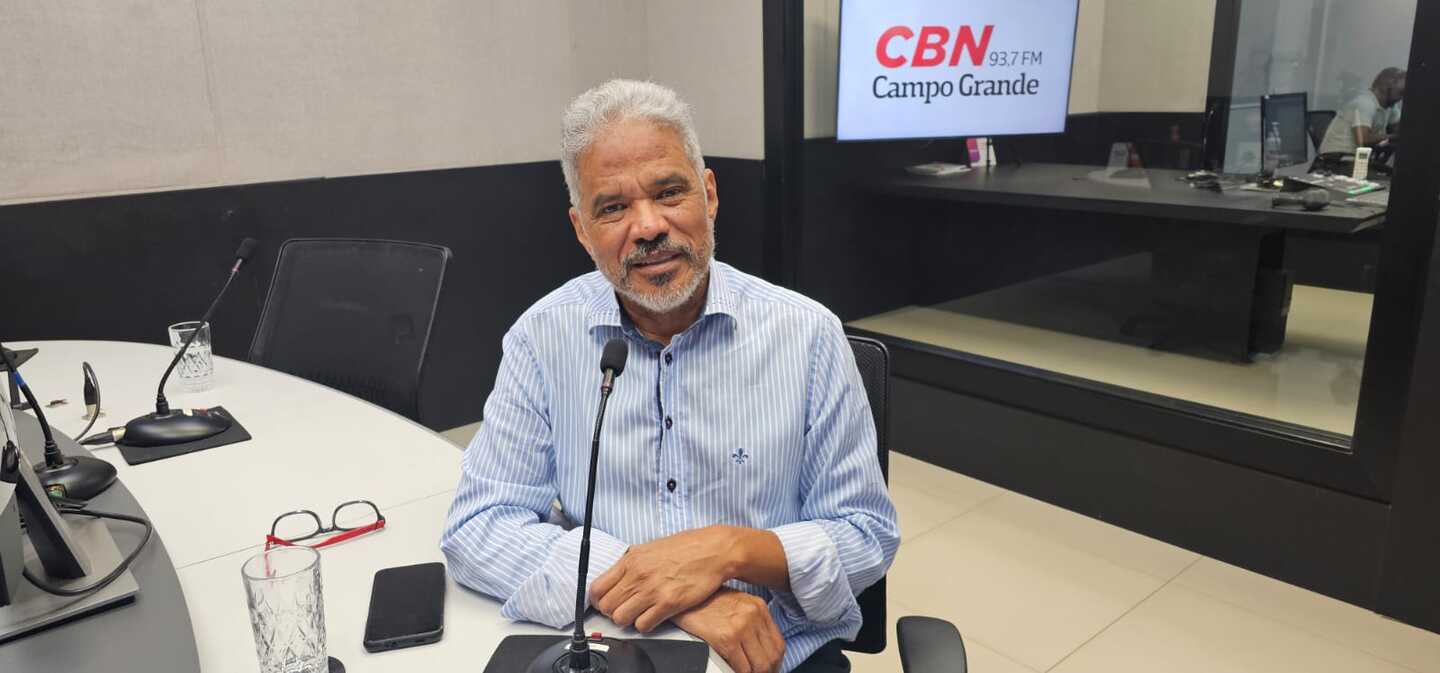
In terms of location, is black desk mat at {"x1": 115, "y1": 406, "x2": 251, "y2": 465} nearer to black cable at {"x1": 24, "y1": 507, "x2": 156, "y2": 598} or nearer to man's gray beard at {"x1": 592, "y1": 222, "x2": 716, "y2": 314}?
black cable at {"x1": 24, "y1": 507, "x2": 156, "y2": 598}

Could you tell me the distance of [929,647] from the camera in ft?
3.85

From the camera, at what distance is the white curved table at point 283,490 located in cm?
113

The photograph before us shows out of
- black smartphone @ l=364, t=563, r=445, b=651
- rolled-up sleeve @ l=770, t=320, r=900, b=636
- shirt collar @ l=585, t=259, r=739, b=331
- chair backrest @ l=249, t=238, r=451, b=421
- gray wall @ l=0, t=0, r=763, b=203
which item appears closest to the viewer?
black smartphone @ l=364, t=563, r=445, b=651

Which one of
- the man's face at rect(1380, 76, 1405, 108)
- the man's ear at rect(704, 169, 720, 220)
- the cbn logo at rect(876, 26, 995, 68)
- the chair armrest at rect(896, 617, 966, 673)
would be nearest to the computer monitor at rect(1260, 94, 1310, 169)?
the man's face at rect(1380, 76, 1405, 108)

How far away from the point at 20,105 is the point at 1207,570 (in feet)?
12.2

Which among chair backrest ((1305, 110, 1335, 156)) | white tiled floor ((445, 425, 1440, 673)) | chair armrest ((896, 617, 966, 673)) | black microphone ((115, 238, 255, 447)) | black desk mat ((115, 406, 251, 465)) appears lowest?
white tiled floor ((445, 425, 1440, 673))

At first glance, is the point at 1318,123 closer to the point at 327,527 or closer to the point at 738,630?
the point at 738,630

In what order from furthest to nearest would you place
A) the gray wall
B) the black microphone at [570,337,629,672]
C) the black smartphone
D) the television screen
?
the television screen < the gray wall < the black smartphone < the black microphone at [570,337,629,672]

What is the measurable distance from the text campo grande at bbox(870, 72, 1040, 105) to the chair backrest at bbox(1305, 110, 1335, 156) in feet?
3.47

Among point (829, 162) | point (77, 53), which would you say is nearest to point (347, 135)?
point (77, 53)

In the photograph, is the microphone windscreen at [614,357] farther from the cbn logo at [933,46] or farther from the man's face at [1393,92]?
the cbn logo at [933,46]

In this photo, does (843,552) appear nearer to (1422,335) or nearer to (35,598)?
(35,598)

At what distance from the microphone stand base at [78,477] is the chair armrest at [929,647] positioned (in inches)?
47.8

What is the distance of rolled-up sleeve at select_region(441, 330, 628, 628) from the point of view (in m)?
1.14
